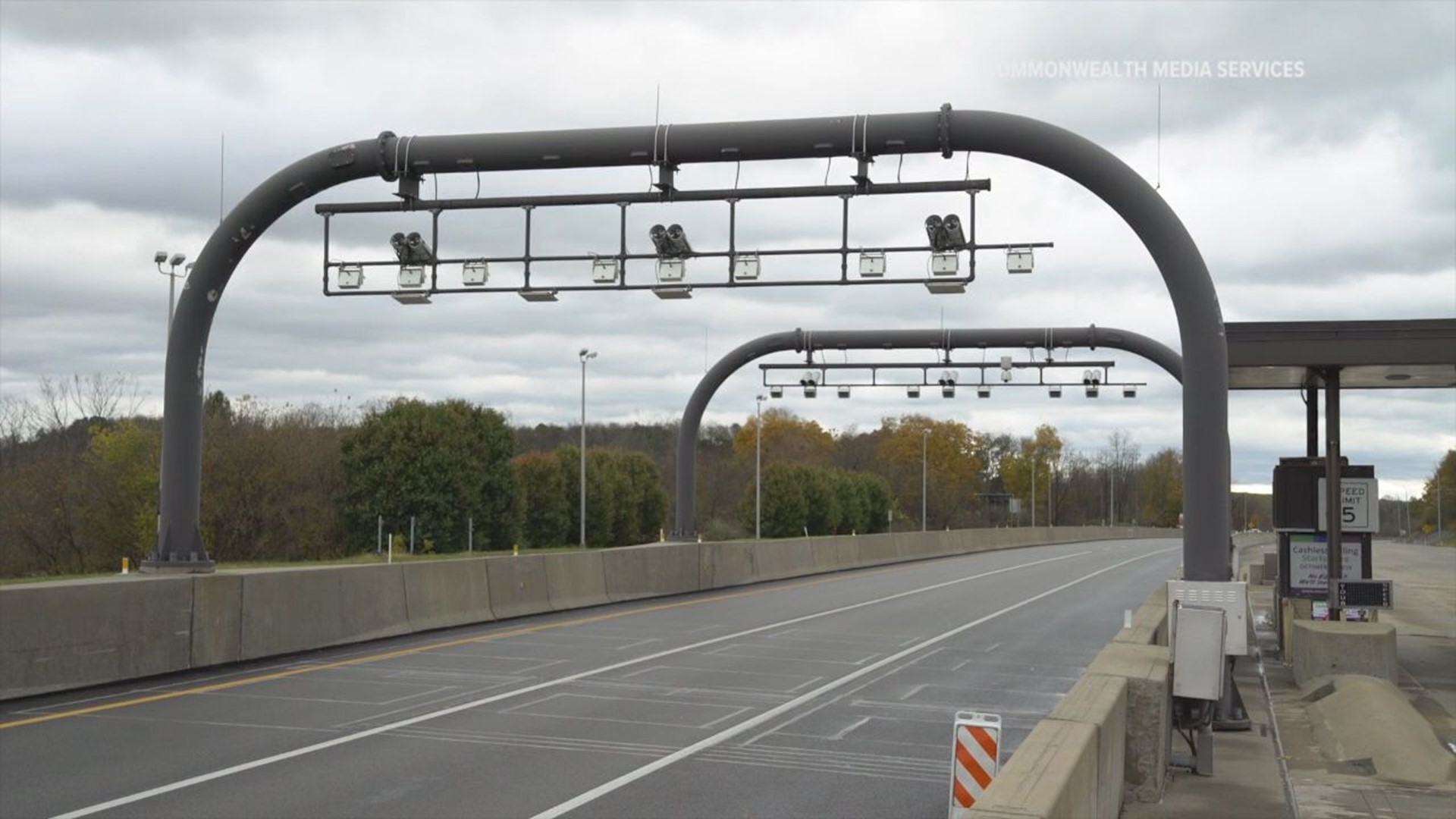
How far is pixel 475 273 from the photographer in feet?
72.7

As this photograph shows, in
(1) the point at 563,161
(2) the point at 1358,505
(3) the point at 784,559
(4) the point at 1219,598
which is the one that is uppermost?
(1) the point at 563,161

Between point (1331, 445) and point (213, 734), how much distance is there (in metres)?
13.4

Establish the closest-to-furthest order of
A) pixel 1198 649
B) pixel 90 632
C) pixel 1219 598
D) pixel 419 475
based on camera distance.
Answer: pixel 1198 649 → pixel 1219 598 → pixel 90 632 → pixel 419 475

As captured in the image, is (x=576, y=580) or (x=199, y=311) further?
(x=576, y=580)

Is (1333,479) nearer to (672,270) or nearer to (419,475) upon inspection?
(672,270)

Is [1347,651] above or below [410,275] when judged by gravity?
below

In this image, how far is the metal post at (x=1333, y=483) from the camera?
17859 millimetres

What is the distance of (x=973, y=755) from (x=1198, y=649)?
4073 millimetres

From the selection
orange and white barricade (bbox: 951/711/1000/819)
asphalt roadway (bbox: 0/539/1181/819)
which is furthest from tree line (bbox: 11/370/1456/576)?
orange and white barricade (bbox: 951/711/1000/819)

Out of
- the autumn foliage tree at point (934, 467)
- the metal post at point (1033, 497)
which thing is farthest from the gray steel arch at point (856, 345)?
the autumn foliage tree at point (934, 467)

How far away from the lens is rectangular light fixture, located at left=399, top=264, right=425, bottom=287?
2205 cm

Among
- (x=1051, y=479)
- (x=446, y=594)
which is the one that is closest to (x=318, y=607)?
(x=446, y=594)

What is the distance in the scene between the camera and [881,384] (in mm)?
42375

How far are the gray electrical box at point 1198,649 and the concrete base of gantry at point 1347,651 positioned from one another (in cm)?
584
